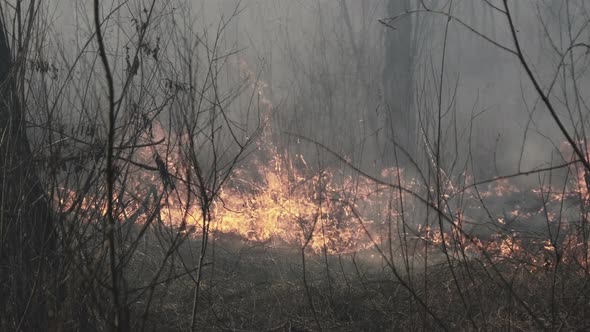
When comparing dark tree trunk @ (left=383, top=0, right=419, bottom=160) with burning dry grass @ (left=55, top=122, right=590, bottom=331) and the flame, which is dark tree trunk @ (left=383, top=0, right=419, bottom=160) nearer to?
the flame

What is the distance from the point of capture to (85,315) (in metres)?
2.11

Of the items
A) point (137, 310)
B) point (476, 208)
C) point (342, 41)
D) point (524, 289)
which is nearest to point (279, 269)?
point (137, 310)

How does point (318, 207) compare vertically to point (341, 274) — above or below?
above

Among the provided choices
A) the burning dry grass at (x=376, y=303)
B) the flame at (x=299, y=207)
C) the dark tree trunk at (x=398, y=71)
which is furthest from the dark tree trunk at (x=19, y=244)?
the dark tree trunk at (x=398, y=71)

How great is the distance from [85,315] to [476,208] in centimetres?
1070

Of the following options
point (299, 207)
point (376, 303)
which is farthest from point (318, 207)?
point (376, 303)

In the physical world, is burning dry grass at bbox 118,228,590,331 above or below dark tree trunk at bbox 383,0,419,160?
below

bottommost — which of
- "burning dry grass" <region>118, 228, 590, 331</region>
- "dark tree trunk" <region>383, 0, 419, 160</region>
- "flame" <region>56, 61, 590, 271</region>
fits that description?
"burning dry grass" <region>118, 228, 590, 331</region>

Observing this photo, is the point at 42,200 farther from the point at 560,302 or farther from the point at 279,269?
the point at 279,269

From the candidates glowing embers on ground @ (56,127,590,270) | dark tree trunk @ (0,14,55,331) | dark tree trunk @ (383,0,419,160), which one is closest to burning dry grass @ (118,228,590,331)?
dark tree trunk @ (0,14,55,331)

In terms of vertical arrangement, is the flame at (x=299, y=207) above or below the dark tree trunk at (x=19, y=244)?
above

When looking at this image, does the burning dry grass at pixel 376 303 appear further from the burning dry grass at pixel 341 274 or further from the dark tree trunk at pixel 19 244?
the dark tree trunk at pixel 19 244

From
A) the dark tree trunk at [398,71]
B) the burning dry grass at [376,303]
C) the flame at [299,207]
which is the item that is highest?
the dark tree trunk at [398,71]

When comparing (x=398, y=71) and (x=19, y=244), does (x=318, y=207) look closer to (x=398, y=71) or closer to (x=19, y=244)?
(x=19, y=244)
